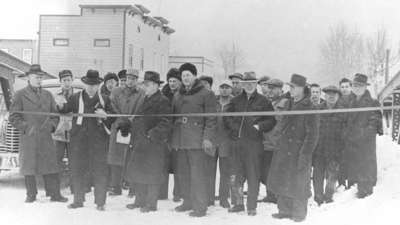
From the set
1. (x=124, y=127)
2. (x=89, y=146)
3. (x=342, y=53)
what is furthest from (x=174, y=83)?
(x=342, y=53)

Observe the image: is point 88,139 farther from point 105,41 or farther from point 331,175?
point 105,41

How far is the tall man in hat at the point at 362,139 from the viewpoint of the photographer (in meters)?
6.87

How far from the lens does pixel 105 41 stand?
27.1 meters

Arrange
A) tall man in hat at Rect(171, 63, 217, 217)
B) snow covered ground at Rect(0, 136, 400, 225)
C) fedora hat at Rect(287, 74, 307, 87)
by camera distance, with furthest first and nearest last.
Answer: tall man in hat at Rect(171, 63, 217, 217) < fedora hat at Rect(287, 74, 307, 87) < snow covered ground at Rect(0, 136, 400, 225)

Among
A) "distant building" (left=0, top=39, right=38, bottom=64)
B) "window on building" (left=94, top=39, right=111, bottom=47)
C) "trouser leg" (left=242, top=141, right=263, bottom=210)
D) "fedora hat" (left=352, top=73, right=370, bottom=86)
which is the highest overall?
"window on building" (left=94, top=39, right=111, bottom=47)

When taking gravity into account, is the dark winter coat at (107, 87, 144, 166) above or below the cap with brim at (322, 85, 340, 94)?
below

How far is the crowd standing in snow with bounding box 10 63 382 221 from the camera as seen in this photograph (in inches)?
243

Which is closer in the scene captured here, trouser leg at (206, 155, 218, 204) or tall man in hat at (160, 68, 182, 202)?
trouser leg at (206, 155, 218, 204)

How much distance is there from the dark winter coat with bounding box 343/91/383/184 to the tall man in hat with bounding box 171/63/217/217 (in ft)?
6.21

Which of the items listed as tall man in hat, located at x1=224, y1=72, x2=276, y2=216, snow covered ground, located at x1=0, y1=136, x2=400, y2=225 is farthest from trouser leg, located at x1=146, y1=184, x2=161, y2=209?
tall man in hat, located at x1=224, y1=72, x2=276, y2=216

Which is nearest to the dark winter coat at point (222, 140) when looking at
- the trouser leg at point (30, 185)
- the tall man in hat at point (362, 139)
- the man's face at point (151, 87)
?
the man's face at point (151, 87)

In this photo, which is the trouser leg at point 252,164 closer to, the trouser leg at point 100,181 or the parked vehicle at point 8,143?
the trouser leg at point 100,181

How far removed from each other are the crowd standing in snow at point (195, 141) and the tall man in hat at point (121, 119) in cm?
2

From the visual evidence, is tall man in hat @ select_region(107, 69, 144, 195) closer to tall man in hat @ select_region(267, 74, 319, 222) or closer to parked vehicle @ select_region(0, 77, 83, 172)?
parked vehicle @ select_region(0, 77, 83, 172)
